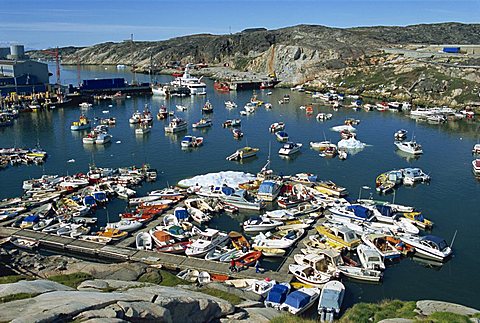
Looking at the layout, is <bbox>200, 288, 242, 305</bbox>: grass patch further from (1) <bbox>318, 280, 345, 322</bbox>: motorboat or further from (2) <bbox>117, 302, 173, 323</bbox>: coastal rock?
(2) <bbox>117, 302, 173, 323</bbox>: coastal rock

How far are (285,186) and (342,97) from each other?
48049 millimetres

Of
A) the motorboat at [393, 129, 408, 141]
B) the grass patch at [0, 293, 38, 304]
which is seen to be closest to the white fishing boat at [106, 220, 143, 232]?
the grass patch at [0, 293, 38, 304]

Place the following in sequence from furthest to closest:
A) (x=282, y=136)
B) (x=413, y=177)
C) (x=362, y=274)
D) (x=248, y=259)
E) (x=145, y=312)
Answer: (x=282, y=136), (x=413, y=177), (x=248, y=259), (x=362, y=274), (x=145, y=312)

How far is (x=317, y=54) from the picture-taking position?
10612cm

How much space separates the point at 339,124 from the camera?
193 feet

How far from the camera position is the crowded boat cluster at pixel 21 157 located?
4088cm

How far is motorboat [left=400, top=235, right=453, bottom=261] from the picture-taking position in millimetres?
22984

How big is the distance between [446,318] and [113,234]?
1744 centimetres

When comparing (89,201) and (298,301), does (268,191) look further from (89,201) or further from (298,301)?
(298,301)

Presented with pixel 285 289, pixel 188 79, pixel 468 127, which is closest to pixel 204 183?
pixel 285 289

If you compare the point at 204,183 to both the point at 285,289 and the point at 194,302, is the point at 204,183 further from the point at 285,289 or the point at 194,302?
the point at 194,302

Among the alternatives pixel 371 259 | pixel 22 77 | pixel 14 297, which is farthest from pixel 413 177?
pixel 22 77

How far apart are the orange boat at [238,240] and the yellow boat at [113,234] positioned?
582cm

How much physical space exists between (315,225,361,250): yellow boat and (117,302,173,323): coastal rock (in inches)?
562
